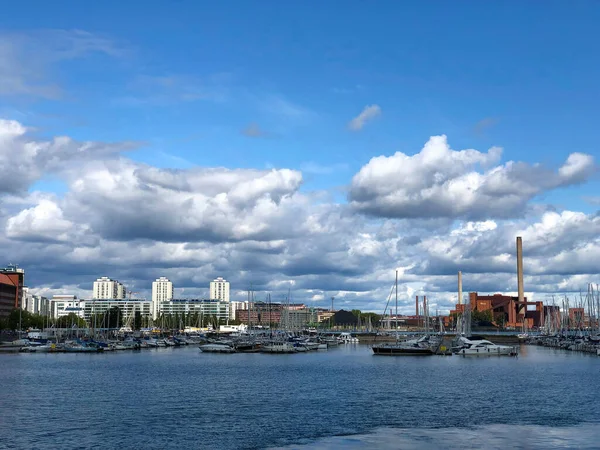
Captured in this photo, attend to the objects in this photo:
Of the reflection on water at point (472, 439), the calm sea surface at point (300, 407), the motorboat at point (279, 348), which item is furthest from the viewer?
the motorboat at point (279, 348)

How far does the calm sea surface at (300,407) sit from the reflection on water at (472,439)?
0.06 meters

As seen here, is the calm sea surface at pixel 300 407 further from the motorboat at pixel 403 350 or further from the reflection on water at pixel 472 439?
the motorboat at pixel 403 350

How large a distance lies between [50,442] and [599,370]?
239 feet

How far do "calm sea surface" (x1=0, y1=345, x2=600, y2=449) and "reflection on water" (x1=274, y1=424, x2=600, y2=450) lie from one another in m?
0.06

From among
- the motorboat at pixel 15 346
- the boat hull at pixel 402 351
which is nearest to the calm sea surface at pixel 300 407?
the boat hull at pixel 402 351

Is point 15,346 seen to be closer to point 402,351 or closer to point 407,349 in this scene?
point 402,351

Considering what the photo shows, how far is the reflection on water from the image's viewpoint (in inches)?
1431

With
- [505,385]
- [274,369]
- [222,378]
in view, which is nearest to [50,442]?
[222,378]

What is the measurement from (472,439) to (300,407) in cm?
1798

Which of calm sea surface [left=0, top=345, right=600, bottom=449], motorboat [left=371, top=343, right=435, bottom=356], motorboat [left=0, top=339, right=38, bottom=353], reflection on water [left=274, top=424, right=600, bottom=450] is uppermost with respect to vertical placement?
reflection on water [left=274, top=424, right=600, bottom=450]

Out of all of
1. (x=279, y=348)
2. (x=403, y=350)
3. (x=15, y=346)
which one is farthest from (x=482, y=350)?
(x=15, y=346)

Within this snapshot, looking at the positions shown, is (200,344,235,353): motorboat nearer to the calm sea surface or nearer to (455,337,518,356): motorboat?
(455,337,518,356): motorboat

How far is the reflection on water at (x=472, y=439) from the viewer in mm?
36344

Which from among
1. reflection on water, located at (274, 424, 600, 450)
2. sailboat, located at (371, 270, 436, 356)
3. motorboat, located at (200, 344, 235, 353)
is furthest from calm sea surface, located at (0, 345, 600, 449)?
motorboat, located at (200, 344, 235, 353)
